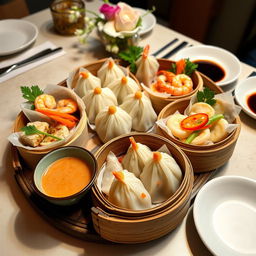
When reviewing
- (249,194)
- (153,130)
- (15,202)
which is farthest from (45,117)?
(249,194)

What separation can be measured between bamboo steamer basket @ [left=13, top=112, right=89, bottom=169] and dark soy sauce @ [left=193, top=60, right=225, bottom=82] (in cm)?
89

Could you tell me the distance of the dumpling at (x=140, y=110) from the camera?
1.34 metres

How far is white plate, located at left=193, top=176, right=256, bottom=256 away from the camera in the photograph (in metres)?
1.01

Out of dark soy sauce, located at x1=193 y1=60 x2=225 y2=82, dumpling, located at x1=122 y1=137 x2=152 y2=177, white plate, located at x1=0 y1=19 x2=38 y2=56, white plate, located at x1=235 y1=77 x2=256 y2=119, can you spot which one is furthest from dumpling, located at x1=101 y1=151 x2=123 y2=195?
white plate, located at x1=0 y1=19 x2=38 y2=56

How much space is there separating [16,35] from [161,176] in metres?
1.66

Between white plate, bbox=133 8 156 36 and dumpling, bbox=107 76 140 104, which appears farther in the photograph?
white plate, bbox=133 8 156 36

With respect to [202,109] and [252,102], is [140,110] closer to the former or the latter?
[202,109]

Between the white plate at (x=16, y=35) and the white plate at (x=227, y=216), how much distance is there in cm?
155

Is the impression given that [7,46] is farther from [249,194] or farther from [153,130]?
[249,194]

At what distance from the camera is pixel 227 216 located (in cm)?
111

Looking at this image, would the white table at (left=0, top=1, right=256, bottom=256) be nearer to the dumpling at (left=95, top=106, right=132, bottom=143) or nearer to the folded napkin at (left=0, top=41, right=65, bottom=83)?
the folded napkin at (left=0, top=41, right=65, bottom=83)

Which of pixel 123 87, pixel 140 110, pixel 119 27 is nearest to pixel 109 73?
pixel 123 87

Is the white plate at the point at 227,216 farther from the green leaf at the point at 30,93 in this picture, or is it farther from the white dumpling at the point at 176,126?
the green leaf at the point at 30,93

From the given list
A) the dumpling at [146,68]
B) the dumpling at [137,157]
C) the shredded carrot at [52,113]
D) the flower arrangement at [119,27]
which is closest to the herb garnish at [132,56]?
the dumpling at [146,68]
